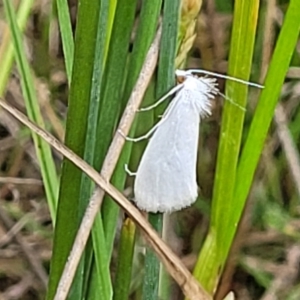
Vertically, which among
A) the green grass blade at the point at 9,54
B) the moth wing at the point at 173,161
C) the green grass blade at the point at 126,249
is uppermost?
the green grass blade at the point at 9,54

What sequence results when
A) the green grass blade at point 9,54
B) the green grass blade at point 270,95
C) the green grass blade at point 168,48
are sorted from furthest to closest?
the green grass blade at point 9,54
the green grass blade at point 270,95
the green grass blade at point 168,48

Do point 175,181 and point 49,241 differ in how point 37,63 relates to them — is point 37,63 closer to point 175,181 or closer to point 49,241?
point 49,241

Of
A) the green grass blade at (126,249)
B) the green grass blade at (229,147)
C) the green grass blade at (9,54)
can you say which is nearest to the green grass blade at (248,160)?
the green grass blade at (229,147)

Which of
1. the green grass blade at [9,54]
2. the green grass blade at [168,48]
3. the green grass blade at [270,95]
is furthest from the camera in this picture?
the green grass blade at [9,54]

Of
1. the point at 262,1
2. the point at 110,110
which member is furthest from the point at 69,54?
the point at 262,1

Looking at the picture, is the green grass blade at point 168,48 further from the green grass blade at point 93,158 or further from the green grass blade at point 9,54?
the green grass blade at point 9,54

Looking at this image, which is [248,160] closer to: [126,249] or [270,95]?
[270,95]

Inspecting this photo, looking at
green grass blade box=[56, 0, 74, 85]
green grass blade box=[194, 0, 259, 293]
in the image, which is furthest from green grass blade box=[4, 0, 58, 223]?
green grass blade box=[194, 0, 259, 293]

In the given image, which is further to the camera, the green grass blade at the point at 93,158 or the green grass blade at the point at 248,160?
the green grass blade at the point at 248,160

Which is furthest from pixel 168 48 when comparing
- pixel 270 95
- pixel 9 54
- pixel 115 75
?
pixel 9 54
